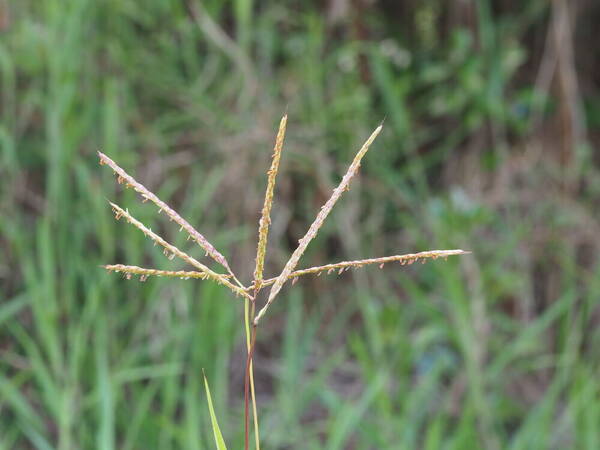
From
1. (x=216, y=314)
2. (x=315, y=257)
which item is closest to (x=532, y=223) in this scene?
(x=315, y=257)

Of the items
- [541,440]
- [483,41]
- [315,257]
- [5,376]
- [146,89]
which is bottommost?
[541,440]

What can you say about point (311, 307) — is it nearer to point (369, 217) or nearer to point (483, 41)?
point (369, 217)

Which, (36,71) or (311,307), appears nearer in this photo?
(36,71)

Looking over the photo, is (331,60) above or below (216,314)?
above

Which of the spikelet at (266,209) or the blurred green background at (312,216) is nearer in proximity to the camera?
the spikelet at (266,209)

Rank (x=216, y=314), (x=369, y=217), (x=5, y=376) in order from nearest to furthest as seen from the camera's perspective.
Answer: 1. (x=5, y=376)
2. (x=216, y=314)
3. (x=369, y=217)

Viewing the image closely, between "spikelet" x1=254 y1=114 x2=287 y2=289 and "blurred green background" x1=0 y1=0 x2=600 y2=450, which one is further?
"blurred green background" x1=0 y1=0 x2=600 y2=450

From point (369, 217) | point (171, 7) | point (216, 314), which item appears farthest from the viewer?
point (369, 217)

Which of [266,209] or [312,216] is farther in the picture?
[312,216]
